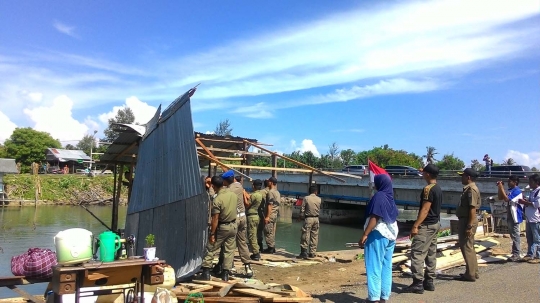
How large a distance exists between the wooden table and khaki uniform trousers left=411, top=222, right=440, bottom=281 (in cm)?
378

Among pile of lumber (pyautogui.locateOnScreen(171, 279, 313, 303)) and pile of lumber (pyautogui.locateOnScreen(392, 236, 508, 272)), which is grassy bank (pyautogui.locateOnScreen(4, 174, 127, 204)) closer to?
pile of lumber (pyautogui.locateOnScreen(392, 236, 508, 272))

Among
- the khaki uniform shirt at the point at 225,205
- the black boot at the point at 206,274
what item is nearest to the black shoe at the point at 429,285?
the khaki uniform shirt at the point at 225,205

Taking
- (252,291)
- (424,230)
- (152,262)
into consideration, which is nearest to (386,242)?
(424,230)

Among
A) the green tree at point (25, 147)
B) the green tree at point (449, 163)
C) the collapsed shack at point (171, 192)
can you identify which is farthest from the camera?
the green tree at point (449, 163)

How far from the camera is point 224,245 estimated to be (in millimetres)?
7668

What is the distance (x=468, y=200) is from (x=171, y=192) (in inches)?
211

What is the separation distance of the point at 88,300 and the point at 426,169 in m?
5.03

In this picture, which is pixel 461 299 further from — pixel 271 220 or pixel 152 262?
pixel 271 220

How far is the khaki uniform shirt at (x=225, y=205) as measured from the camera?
7430 millimetres

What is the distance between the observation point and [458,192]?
24.6 metres

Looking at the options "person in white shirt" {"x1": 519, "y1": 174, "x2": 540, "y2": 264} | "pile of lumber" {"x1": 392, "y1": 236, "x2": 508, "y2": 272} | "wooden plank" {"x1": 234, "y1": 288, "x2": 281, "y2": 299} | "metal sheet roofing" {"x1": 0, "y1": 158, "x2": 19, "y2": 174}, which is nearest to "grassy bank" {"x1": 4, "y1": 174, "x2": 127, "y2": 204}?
"metal sheet roofing" {"x1": 0, "y1": 158, "x2": 19, "y2": 174}

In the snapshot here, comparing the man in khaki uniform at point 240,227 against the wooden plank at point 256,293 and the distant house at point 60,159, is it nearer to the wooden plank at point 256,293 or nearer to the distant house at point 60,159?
the wooden plank at point 256,293

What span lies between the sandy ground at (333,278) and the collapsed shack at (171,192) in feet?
5.18

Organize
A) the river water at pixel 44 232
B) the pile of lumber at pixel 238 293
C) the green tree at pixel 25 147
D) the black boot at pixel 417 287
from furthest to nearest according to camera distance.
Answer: the green tree at pixel 25 147
the river water at pixel 44 232
the black boot at pixel 417 287
the pile of lumber at pixel 238 293
